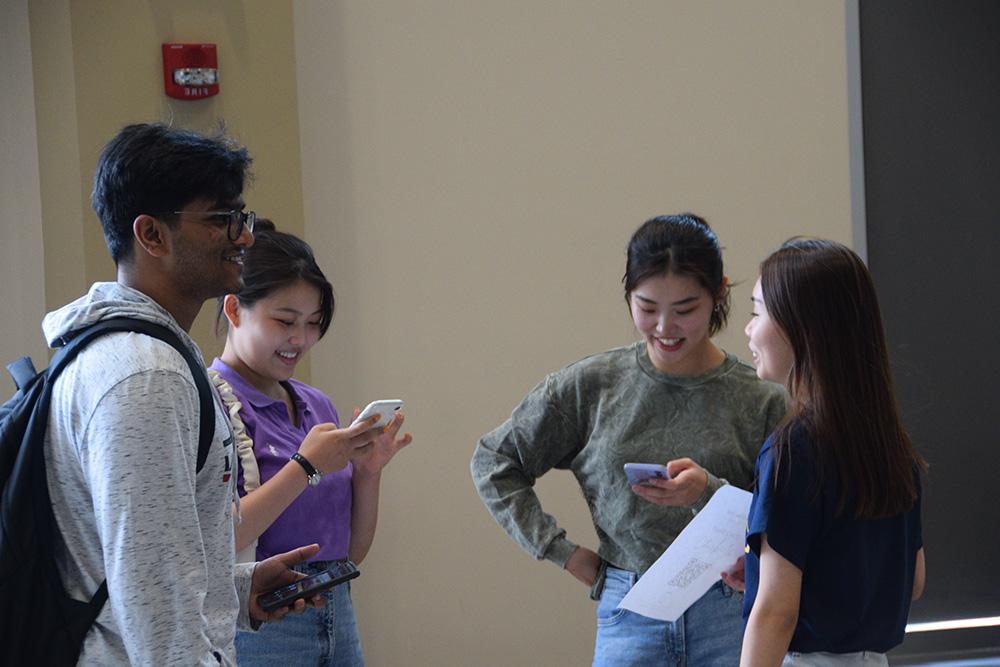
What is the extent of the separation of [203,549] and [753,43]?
126 inches

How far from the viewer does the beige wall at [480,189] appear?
353 centimetres

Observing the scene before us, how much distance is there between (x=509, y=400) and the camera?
3697 millimetres

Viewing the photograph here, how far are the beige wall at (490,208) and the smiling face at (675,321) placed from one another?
4.98ft

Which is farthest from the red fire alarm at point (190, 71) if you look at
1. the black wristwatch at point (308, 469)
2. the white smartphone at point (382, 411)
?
the black wristwatch at point (308, 469)

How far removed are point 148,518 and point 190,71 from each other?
2329 mm

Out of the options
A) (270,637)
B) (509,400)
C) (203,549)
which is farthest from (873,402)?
(509,400)

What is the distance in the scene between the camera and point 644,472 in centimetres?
195

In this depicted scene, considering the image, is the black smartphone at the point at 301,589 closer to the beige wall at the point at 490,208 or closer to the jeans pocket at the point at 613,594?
the jeans pocket at the point at 613,594

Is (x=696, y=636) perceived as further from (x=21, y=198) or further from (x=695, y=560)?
(x=21, y=198)

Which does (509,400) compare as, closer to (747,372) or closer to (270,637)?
(747,372)

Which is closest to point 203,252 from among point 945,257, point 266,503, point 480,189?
point 266,503

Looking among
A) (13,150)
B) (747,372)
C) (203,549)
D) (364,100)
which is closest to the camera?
(203,549)

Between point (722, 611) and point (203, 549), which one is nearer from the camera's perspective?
point (203, 549)

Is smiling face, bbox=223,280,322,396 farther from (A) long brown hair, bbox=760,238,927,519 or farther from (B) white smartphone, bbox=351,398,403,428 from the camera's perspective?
(A) long brown hair, bbox=760,238,927,519
